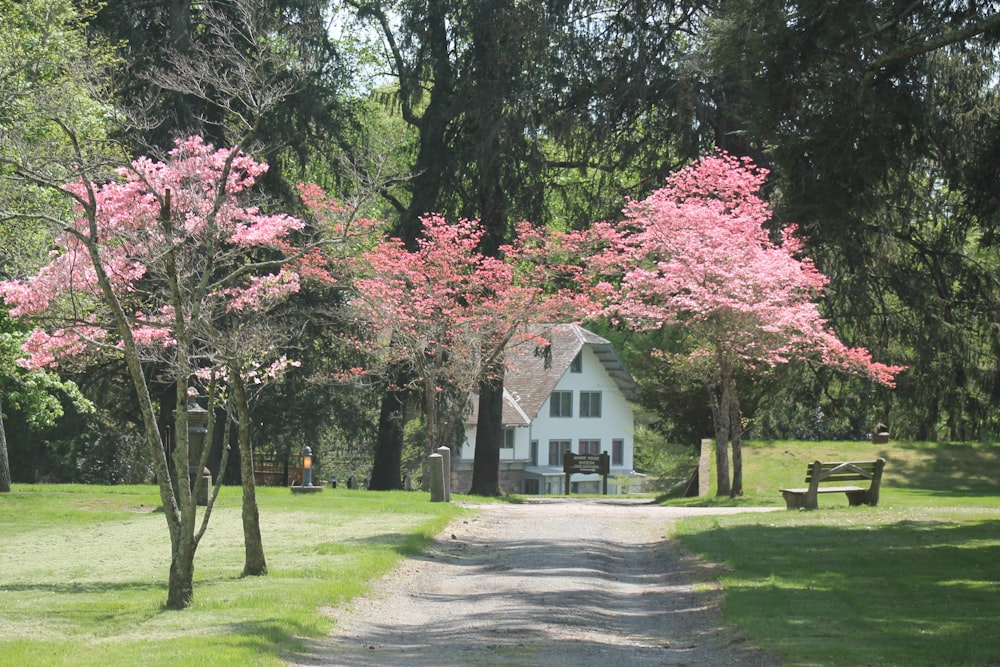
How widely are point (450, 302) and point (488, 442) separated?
17.9 feet

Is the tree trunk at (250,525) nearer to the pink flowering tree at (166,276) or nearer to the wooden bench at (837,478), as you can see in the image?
the pink flowering tree at (166,276)

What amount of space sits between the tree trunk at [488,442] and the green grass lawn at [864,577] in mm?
9037

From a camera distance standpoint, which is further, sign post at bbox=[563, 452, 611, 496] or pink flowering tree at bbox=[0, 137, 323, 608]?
sign post at bbox=[563, 452, 611, 496]

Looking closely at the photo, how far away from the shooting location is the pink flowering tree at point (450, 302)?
96.6 ft

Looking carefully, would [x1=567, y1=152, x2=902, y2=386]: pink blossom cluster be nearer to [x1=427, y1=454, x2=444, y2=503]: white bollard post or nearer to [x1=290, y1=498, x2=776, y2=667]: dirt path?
[x1=427, y1=454, x2=444, y2=503]: white bollard post

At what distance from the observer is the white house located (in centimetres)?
5856

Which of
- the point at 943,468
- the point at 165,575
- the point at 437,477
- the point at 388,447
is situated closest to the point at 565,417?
the point at 388,447

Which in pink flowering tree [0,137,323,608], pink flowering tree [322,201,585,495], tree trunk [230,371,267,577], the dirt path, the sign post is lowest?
the dirt path

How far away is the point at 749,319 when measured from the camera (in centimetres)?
2580

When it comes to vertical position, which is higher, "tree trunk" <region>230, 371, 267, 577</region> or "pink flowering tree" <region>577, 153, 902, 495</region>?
"pink flowering tree" <region>577, 153, 902, 495</region>

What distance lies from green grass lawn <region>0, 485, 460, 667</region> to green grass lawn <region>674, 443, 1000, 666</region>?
409cm

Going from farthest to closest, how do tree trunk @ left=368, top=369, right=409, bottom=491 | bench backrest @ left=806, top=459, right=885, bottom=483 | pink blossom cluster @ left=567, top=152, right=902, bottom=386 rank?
tree trunk @ left=368, top=369, right=409, bottom=491, pink blossom cluster @ left=567, top=152, right=902, bottom=386, bench backrest @ left=806, top=459, right=885, bottom=483

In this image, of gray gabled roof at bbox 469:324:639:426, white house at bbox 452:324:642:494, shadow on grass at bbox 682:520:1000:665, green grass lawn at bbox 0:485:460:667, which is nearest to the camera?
shadow on grass at bbox 682:520:1000:665

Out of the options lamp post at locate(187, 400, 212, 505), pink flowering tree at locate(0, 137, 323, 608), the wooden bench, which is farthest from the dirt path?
lamp post at locate(187, 400, 212, 505)
